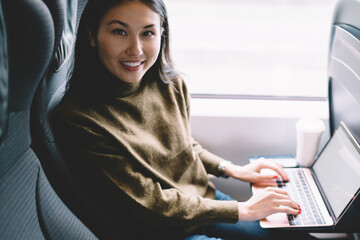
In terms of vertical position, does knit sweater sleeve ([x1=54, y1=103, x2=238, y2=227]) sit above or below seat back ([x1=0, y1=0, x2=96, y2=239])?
below

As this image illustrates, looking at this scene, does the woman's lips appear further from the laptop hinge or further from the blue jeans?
the laptop hinge

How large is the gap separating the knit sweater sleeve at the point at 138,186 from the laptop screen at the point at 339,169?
311 millimetres

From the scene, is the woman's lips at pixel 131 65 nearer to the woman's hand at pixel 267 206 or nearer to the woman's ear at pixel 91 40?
the woman's ear at pixel 91 40

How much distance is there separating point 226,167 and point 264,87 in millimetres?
531

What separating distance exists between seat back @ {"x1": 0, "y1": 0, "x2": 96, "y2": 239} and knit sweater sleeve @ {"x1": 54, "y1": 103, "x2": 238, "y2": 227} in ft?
0.56

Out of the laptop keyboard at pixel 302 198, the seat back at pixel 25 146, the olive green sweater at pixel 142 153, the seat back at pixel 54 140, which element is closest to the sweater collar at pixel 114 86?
the olive green sweater at pixel 142 153

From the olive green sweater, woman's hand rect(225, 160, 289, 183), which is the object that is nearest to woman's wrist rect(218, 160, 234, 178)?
woman's hand rect(225, 160, 289, 183)

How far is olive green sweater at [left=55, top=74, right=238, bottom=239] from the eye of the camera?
938 mm

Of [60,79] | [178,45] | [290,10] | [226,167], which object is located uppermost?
[290,10]

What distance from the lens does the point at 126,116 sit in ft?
3.47

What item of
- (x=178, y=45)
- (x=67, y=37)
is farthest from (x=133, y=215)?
(x=178, y=45)

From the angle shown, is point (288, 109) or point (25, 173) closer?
point (25, 173)

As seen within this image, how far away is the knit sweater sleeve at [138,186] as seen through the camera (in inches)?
36.6

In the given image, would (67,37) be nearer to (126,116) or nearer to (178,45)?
(126,116)
